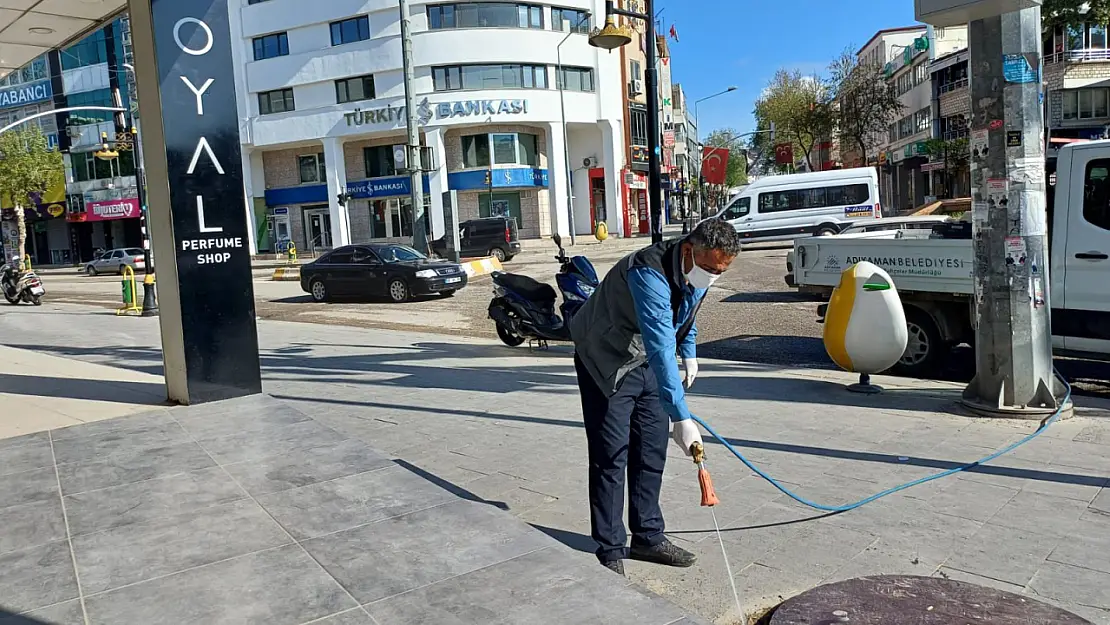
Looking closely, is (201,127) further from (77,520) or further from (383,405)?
(77,520)

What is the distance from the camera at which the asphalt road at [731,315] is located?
9.48m

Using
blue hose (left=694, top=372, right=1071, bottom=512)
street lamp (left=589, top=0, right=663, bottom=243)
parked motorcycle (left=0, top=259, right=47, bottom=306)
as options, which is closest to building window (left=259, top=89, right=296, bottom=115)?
parked motorcycle (left=0, top=259, right=47, bottom=306)

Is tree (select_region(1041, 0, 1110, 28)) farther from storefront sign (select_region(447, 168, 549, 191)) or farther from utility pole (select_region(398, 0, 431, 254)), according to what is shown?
storefront sign (select_region(447, 168, 549, 191))

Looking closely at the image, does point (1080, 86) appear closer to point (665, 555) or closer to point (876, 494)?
point (876, 494)

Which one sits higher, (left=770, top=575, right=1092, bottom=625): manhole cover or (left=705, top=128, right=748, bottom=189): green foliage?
(left=705, top=128, right=748, bottom=189): green foliage

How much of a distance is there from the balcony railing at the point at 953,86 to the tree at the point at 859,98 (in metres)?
10.4

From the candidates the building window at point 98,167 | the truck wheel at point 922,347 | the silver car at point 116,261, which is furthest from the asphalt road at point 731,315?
the building window at point 98,167

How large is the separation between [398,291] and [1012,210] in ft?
47.3

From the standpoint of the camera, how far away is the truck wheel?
8258 mm

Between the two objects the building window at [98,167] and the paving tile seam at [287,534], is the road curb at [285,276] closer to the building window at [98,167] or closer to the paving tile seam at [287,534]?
the paving tile seam at [287,534]

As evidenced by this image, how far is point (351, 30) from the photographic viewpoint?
44906 millimetres

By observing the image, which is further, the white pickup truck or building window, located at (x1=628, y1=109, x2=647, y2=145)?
building window, located at (x1=628, y1=109, x2=647, y2=145)

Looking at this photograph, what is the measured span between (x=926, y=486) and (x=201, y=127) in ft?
19.0

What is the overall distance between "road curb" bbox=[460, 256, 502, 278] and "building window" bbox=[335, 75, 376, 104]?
21.5 m
